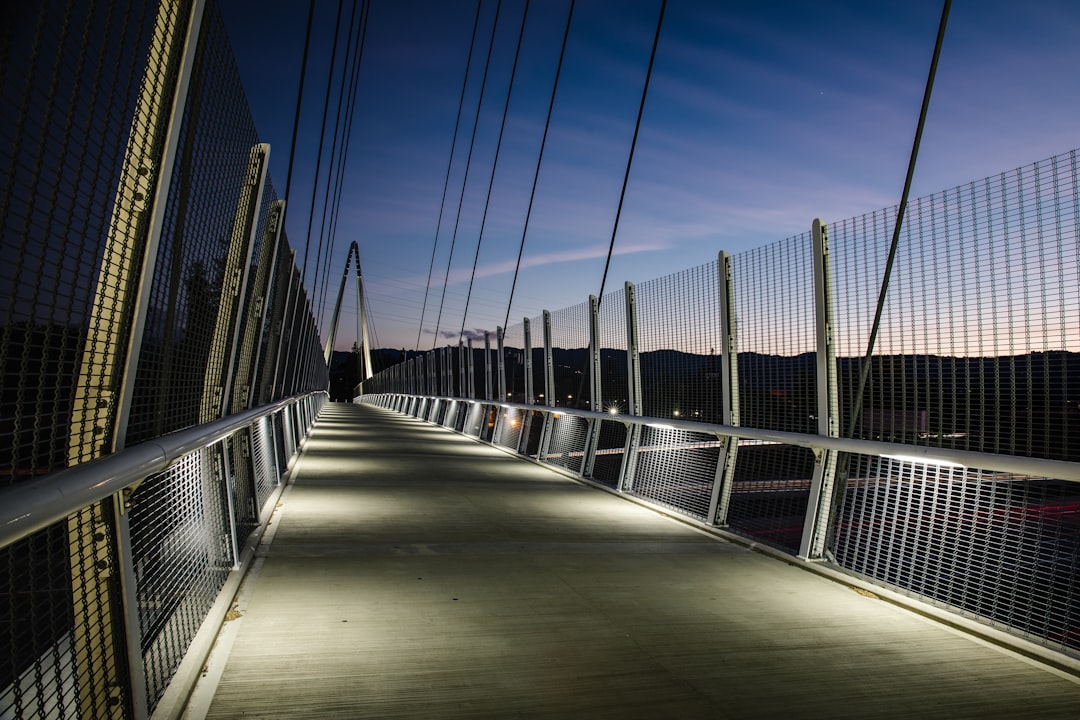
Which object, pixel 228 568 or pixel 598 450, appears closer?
pixel 228 568

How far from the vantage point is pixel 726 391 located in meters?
7.00

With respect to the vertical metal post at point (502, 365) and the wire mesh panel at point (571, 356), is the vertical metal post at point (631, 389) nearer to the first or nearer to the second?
the wire mesh panel at point (571, 356)

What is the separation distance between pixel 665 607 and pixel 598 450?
6104 mm

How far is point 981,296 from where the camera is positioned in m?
4.41

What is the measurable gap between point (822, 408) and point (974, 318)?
1430 millimetres

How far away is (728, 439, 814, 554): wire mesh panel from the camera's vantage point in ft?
19.1

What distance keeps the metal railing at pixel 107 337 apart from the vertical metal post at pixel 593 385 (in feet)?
22.6

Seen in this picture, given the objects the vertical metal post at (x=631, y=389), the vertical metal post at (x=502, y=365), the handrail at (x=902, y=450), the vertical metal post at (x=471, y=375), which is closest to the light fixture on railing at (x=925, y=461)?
the handrail at (x=902, y=450)

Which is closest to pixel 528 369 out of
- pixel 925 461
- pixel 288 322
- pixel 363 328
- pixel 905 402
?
pixel 288 322

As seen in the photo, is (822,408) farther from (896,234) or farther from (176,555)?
(176,555)

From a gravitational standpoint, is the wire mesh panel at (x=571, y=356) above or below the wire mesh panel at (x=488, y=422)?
above

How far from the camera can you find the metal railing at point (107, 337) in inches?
64.6

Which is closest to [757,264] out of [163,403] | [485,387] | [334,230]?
[163,403]

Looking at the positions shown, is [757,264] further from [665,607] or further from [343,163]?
[343,163]
